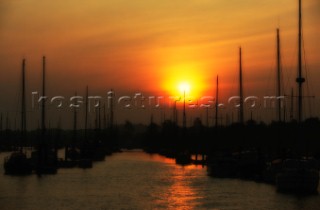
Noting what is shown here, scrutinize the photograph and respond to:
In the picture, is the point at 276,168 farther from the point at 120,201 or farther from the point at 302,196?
the point at 120,201

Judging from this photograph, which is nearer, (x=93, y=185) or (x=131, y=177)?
(x=93, y=185)

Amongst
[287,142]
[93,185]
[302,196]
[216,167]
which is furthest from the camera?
[287,142]

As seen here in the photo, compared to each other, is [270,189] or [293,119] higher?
[293,119]

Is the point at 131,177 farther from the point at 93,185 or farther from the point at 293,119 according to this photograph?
the point at 293,119

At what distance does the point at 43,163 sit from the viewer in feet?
216

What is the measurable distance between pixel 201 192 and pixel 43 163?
66.2 ft

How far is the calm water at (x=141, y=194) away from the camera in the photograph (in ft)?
141

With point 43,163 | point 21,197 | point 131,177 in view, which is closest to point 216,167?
point 131,177

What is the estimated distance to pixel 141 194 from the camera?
165ft

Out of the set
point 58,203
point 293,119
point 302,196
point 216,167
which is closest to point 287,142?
point 293,119

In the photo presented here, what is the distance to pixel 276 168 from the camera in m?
52.1

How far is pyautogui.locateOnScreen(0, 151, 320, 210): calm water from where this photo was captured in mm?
43066

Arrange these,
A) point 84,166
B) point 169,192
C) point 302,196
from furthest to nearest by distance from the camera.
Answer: point 84,166 < point 169,192 < point 302,196

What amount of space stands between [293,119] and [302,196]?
1025 inches
